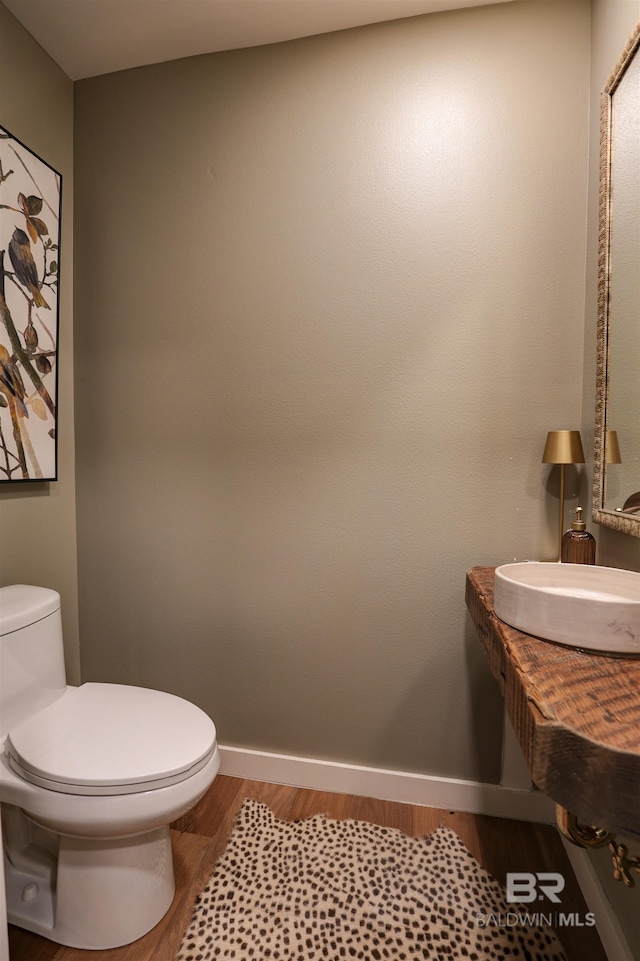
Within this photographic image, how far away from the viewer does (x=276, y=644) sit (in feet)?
5.76

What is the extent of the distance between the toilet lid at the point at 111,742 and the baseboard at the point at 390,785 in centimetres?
58

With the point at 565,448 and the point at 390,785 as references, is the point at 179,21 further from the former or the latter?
the point at 390,785

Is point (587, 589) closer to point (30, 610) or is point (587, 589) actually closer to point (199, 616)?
point (199, 616)

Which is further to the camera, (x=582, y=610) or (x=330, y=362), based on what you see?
(x=330, y=362)

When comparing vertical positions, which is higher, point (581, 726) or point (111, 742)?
point (581, 726)

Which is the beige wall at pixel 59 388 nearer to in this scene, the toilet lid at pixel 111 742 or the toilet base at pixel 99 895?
the toilet lid at pixel 111 742

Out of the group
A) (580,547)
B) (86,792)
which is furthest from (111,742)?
(580,547)

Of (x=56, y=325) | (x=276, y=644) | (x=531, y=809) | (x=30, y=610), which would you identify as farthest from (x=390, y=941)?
(x=56, y=325)

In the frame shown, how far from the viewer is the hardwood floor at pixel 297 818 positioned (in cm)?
117

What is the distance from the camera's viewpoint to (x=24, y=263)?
155cm

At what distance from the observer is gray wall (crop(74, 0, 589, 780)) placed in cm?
153

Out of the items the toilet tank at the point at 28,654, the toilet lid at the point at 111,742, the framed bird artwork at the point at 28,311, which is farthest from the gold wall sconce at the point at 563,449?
the framed bird artwork at the point at 28,311

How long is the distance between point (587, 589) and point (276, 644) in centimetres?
107

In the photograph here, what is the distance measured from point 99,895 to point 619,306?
200cm
